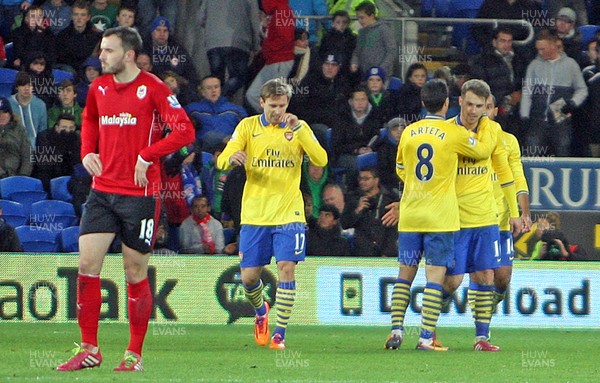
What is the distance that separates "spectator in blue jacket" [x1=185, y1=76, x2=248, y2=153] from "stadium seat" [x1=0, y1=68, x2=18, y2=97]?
219 centimetres

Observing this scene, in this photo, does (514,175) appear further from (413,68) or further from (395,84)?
(395,84)

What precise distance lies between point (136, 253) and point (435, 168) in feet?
10.2

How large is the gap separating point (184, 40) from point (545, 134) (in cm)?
468

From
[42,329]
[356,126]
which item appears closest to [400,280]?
[42,329]

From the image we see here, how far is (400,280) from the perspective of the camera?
11.1m

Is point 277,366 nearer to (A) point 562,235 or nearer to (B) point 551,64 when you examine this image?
(A) point 562,235

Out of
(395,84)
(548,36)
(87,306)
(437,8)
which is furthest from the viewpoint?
(437,8)

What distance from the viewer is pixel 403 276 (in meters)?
11.0

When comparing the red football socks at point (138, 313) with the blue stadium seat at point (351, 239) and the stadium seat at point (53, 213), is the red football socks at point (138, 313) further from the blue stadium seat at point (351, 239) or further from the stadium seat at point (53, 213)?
the stadium seat at point (53, 213)

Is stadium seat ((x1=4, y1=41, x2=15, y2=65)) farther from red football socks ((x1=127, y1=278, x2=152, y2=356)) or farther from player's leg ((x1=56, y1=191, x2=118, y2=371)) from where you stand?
red football socks ((x1=127, y1=278, x2=152, y2=356))

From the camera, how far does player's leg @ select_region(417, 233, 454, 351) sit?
10.7m

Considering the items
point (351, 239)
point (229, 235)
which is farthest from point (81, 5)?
point (351, 239)

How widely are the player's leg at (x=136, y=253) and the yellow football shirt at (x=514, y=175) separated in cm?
377

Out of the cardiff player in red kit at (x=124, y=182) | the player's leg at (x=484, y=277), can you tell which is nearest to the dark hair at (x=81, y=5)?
the player's leg at (x=484, y=277)
